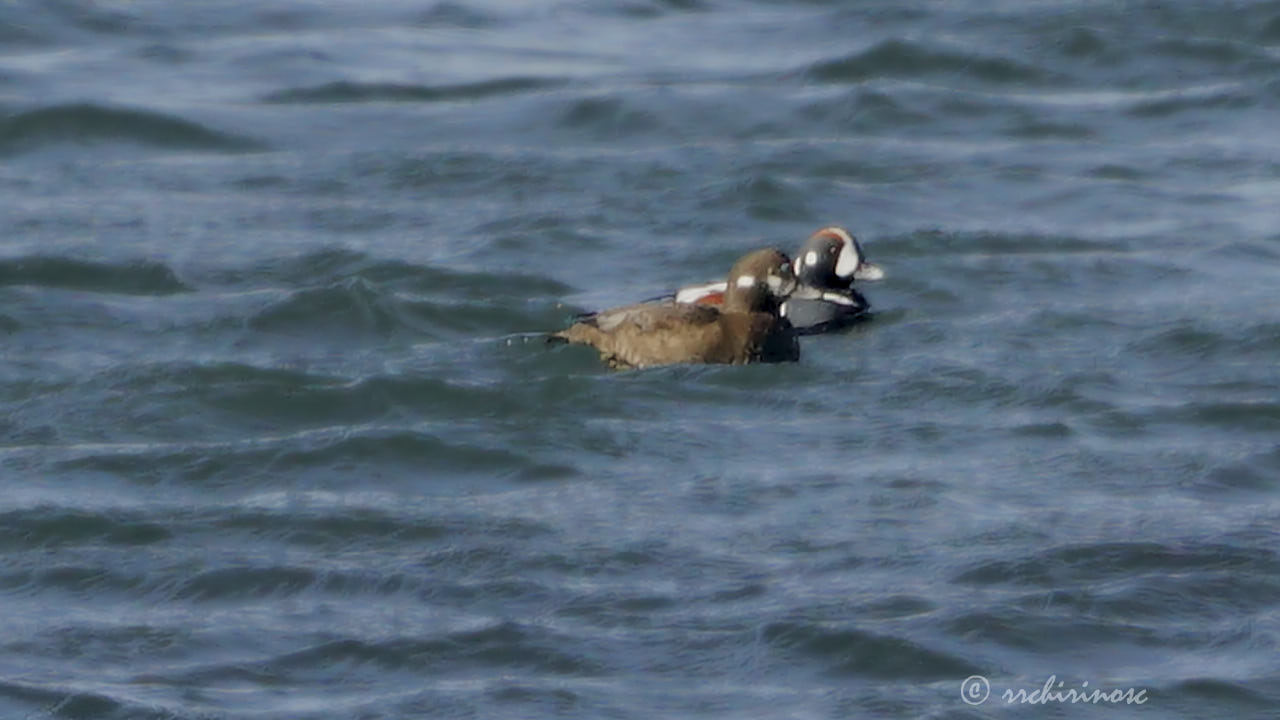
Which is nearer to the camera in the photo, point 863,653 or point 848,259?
point 863,653

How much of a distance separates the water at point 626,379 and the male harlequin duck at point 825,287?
0.21 m

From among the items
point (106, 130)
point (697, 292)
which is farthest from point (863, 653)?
point (106, 130)

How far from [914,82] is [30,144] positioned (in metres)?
5.99

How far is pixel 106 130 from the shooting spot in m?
16.9

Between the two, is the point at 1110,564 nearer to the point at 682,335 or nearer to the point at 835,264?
the point at 682,335

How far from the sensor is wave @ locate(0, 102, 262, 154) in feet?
54.4

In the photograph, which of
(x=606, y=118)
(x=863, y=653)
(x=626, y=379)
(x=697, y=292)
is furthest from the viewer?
(x=606, y=118)

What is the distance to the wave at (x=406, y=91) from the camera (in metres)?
17.8

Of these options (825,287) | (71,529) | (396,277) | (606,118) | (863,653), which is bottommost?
(863,653)

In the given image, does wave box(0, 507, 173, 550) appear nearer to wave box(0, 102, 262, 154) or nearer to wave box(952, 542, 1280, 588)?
wave box(952, 542, 1280, 588)

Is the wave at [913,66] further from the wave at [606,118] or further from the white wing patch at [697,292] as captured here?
the white wing patch at [697,292]

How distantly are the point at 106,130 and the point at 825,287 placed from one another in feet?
18.9

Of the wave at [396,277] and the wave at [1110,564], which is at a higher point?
the wave at [396,277]

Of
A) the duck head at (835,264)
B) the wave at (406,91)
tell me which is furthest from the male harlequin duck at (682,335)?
the wave at (406,91)
